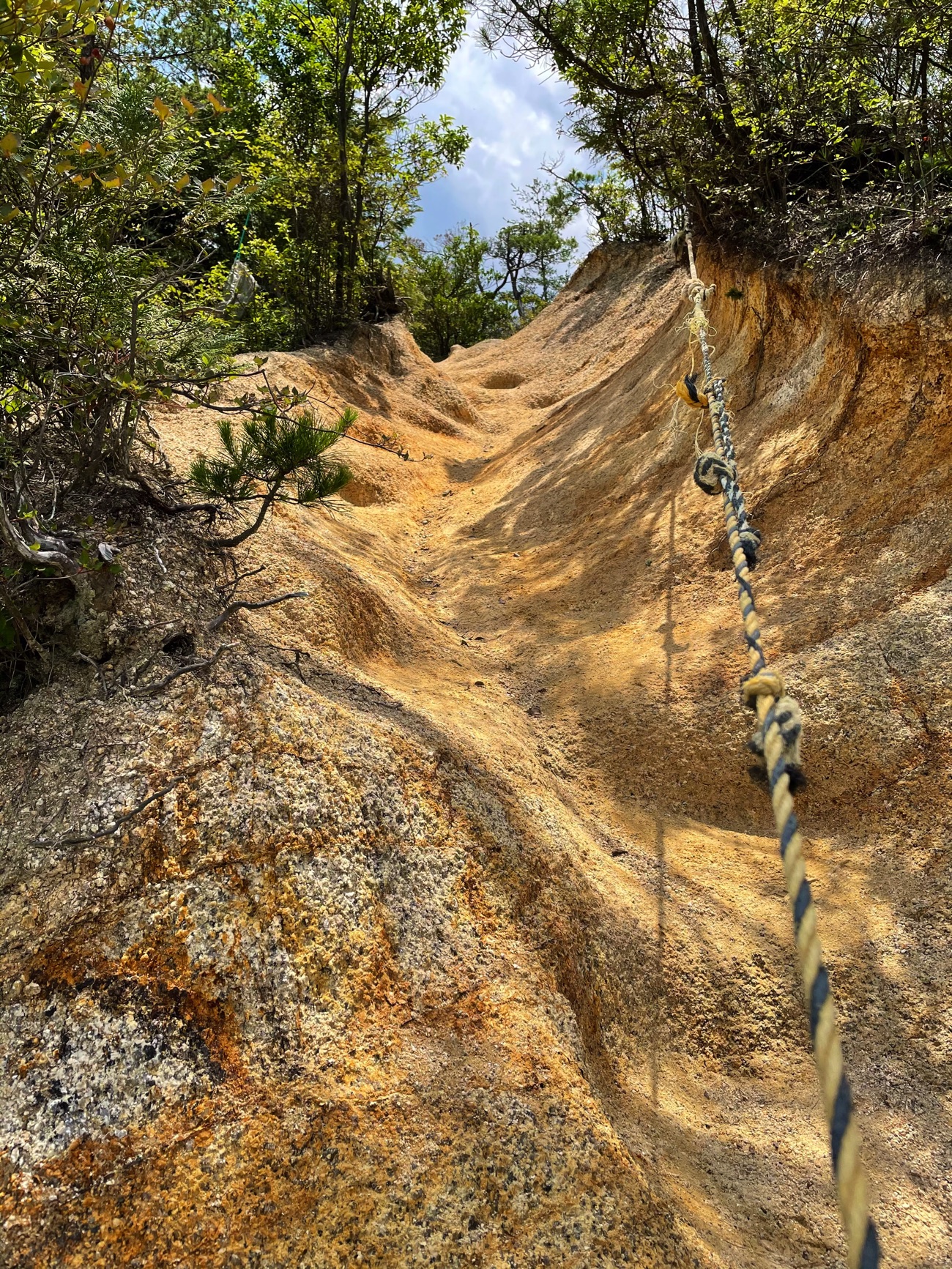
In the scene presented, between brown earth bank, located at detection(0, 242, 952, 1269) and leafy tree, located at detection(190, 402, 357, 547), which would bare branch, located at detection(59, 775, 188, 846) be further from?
leafy tree, located at detection(190, 402, 357, 547)

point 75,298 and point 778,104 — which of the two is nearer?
point 75,298

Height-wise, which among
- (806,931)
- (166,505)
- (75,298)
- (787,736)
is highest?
(75,298)

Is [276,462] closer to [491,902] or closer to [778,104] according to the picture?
[491,902]

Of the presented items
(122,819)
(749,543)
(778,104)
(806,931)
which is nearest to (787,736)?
(806,931)

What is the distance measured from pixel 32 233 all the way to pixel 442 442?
9.09 metres

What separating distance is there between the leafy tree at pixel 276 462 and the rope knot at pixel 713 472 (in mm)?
1463

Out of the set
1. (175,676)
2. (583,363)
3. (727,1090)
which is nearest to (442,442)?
(583,363)

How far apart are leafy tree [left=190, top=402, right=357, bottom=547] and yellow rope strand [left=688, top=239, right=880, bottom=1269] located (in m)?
1.65

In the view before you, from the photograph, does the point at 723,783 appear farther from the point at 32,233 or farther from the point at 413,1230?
the point at 32,233

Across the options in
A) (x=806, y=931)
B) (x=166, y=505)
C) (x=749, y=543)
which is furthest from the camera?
(x=166, y=505)

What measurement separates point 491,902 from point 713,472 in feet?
6.28

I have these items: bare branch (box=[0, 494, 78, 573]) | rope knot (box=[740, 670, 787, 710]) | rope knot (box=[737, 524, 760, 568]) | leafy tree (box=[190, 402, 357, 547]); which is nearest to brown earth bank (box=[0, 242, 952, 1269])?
bare branch (box=[0, 494, 78, 573])

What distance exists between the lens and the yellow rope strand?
845 millimetres

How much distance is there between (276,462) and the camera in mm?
2789
